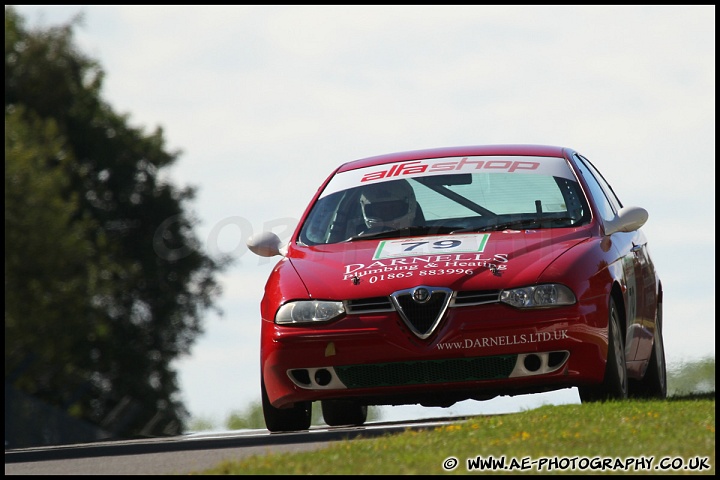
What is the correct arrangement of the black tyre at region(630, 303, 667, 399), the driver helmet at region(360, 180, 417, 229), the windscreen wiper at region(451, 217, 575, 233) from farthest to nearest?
1. the black tyre at region(630, 303, 667, 399)
2. the driver helmet at region(360, 180, 417, 229)
3. the windscreen wiper at region(451, 217, 575, 233)

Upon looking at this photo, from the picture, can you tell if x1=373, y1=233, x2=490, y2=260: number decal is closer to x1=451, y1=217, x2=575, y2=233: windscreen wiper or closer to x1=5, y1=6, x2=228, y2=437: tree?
x1=451, y1=217, x2=575, y2=233: windscreen wiper

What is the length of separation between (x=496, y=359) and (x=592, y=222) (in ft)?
4.91

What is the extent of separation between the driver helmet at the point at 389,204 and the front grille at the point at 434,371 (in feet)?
4.56

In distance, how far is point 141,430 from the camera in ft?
126

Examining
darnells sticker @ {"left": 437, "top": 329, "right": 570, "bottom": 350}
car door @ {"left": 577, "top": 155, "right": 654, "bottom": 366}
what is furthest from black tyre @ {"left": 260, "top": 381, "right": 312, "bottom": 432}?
car door @ {"left": 577, "top": 155, "right": 654, "bottom": 366}

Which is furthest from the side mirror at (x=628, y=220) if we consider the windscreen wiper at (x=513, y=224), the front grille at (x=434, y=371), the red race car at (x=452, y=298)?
the front grille at (x=434, y=371)

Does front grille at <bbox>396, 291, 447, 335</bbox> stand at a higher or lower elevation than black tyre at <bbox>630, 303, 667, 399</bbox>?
higher

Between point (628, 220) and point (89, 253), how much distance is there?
27054 mm

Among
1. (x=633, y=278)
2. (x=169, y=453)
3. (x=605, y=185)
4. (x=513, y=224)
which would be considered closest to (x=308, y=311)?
(x=169, y=453)

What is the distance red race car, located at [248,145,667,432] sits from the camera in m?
9.23

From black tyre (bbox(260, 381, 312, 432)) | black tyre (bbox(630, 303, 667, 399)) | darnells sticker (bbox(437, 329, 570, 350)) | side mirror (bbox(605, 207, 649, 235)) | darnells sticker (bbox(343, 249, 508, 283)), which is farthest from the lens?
black tyre (bbox(630, 303, 667, 399))

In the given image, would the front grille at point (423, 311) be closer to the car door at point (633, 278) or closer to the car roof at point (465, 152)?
the car door at point (633, 278)

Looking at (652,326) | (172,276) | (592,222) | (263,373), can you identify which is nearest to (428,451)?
(263,373)

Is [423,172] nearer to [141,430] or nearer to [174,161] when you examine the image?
[141,430]
